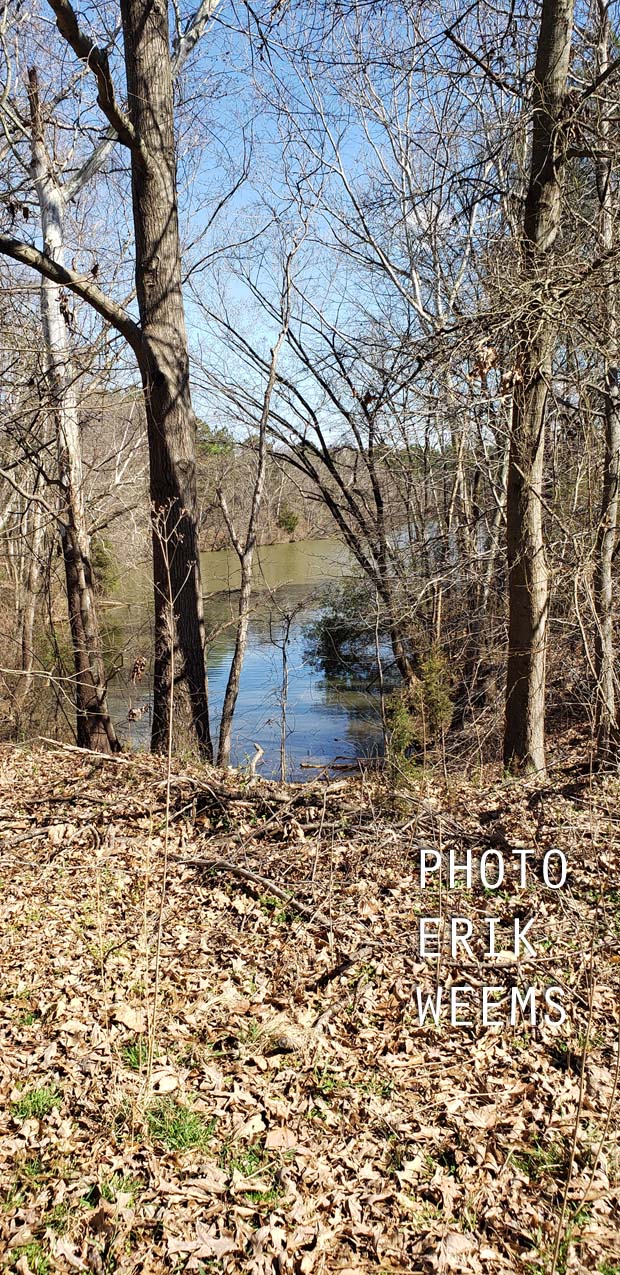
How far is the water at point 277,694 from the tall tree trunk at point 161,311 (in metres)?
1.34

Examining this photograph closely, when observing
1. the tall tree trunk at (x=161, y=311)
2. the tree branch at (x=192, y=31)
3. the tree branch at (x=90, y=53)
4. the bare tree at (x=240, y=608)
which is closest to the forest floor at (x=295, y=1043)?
the tall tree trunk at (x=161, y=311)

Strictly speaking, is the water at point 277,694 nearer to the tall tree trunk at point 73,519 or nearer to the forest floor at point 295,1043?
the tall tree trunk at point 73,519

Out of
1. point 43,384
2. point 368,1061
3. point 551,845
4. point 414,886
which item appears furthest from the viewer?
point 43,384

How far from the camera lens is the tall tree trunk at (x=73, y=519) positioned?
7.76m

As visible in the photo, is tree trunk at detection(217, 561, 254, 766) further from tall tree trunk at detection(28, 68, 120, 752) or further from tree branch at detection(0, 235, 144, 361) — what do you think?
tree branch at detection(0, 235, 144, 361)

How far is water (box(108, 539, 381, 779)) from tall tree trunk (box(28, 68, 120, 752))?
3.30 feet

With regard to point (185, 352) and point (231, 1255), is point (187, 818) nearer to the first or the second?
point (231, 1255)

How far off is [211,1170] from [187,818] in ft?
7.80

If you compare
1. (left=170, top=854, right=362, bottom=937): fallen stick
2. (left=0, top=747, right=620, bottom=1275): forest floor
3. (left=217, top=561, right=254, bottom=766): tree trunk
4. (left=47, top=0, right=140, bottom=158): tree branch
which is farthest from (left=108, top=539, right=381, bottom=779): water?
(left=47, top=0, right=140, bottom=158): tree branch

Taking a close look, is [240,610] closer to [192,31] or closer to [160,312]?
[160,312]

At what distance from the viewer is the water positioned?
10.6m

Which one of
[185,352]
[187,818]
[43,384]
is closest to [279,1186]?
[187,818]

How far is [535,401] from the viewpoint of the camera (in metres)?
6.21

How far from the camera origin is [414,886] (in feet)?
14.0
